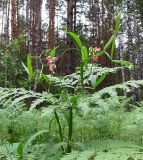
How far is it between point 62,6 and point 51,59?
2818 cm

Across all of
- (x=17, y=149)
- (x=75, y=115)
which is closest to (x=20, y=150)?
(x=17, y=149)

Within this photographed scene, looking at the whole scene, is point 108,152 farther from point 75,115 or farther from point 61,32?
point 61,32

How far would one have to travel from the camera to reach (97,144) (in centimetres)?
224

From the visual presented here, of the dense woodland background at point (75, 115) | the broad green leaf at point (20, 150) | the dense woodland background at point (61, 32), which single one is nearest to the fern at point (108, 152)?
the dense woodland background at point (75, 115)

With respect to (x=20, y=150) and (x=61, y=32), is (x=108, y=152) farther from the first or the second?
(x=61, y=32)

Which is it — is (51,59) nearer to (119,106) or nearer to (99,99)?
(99,99)

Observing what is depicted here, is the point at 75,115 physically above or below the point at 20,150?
above

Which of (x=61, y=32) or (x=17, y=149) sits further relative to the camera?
(x=61, y=32)

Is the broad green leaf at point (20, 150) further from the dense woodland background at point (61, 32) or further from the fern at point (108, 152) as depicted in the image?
the dense woodland background at point (61, 32)

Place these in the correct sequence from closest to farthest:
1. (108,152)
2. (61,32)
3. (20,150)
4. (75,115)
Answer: (108,152) → (20,150) → (75,115) → (61,32)

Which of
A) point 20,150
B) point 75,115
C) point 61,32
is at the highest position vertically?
point 61,32

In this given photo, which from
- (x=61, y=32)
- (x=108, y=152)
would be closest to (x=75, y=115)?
(x=61, y=32)

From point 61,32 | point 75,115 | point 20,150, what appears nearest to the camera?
point 20,150

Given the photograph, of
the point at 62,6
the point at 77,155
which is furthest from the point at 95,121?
the point at 62,6
